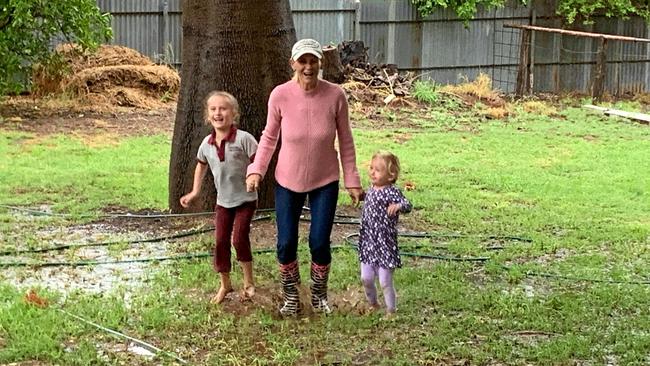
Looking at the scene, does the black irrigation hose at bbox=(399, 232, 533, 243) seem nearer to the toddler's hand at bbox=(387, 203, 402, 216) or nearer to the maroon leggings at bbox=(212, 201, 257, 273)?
the maroon leggings at bbox=(212, 201, 257, 273)

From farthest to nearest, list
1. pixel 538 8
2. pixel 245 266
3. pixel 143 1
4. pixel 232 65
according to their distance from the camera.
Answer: pixel 538 8 → pixel 143 1 → pixel 232 65 → pixel 245 266

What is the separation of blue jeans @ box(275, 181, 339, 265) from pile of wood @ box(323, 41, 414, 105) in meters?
12.5

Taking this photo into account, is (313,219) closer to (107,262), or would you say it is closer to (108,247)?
(107,262)

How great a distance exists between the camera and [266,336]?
596 centimetres

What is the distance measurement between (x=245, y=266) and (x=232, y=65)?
2875 mm

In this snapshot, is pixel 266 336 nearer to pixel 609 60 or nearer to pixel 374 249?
pixel 374 249

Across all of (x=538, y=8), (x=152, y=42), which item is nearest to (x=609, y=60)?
(x=538, y=8)

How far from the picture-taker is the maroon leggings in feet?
21.5

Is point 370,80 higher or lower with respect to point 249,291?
higher

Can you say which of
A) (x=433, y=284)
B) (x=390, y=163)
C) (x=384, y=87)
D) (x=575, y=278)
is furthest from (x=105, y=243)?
(x=384, y=87)

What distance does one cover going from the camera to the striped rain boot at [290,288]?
20.9 ft

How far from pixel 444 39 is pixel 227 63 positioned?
51.2 ft

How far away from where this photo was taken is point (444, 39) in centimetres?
2402

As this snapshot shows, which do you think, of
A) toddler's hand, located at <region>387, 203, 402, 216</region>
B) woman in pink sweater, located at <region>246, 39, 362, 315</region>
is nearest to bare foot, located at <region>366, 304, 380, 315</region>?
woman in pink sweater, located at <region>246, 39, 362, 315</region>
